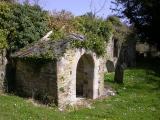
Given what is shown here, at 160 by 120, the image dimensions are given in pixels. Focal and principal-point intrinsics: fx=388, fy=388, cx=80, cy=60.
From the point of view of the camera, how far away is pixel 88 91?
19.0 m

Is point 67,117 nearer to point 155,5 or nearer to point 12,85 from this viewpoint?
point 12,85

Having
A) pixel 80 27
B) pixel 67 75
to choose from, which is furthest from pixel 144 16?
pixel 67 75

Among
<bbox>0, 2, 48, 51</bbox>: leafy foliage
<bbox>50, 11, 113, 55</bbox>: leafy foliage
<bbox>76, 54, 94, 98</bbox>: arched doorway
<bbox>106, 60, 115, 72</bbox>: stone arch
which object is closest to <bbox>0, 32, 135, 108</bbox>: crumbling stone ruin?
<bbox>76, 54, 94, 98</bbox>: arched doorway

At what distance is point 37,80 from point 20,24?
3082 mm

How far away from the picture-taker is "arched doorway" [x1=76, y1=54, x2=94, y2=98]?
18750 mm

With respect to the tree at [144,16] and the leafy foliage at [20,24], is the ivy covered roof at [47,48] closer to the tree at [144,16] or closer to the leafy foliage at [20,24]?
the leafy foliage at [20,24]

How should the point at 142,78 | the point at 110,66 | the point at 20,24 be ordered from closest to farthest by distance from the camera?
the point at 20,24, the point at 142,78, the point at 110,66

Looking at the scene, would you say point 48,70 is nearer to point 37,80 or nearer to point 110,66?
point 37,80

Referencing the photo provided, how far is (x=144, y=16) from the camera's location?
33.4 meters

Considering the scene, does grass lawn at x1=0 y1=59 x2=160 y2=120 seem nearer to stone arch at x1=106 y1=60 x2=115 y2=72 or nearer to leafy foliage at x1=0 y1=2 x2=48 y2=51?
leafy foliage at x1=0 y1=2 x2=48 y2=51

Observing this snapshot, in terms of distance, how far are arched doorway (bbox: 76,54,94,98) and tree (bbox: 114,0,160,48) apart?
14.5 meters

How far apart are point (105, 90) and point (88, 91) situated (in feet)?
5.34

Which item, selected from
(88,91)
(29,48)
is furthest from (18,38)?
(88,91)

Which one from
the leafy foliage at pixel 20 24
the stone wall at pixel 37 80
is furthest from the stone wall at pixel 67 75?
the leafy foliage at pixel 20 24
